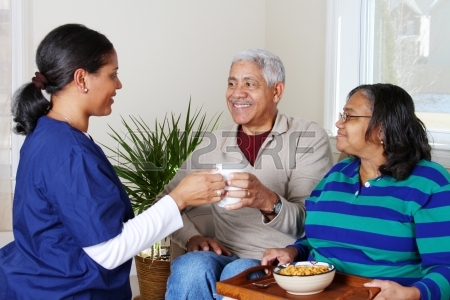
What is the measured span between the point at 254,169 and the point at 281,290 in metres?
0.79

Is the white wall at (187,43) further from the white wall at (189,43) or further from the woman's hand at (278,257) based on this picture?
the woman's hand at (278,257)

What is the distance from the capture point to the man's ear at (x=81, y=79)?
→ 1.80m

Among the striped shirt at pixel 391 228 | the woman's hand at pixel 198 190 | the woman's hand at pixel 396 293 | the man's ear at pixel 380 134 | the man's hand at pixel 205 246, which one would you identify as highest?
the man's ear at pixel 380 134

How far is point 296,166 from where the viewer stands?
243 cm

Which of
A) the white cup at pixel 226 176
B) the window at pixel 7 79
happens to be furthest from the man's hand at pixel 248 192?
the window at pixel 7 79

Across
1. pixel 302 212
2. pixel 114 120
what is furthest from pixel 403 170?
pixel 114 120

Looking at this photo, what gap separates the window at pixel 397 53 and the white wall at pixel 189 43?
213mm

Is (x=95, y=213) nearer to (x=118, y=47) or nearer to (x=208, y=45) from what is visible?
(x=118, y=47)

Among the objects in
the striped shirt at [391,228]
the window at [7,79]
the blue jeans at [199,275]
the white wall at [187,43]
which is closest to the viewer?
the striped shirt at [391,228]

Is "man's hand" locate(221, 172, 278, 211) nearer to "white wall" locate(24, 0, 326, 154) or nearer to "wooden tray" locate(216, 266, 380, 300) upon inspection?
"wooden tray" locate(216, 266, 380, 300)

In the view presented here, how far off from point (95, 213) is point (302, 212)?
873 mm

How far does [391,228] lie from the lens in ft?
6.15

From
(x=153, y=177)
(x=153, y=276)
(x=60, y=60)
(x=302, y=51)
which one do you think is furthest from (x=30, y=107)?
(x=302, y=51)

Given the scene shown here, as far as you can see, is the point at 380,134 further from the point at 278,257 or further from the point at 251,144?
the point at 251,144
